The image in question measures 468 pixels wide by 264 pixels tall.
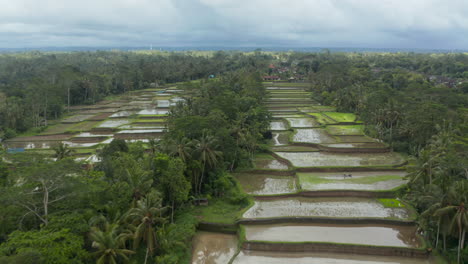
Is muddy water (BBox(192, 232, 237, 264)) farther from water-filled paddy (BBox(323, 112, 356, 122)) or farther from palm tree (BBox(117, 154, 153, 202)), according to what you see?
water-filled paddy (BBox(323, 112, 356, 122))

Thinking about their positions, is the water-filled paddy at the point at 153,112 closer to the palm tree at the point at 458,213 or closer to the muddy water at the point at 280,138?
the muddy water at the point at 280,138

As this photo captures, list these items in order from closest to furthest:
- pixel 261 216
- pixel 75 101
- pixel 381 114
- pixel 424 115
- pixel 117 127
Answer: pixel 261 216, pixel 424 115, pixel 381 114, pixel 117 127, pixel 75 101

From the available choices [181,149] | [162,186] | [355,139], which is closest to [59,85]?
[181,149]

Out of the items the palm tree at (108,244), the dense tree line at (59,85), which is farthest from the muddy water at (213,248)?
the dense tree line at (59,85)

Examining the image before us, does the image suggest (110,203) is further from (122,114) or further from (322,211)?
(122,114)

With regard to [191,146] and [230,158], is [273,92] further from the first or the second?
[191,146]

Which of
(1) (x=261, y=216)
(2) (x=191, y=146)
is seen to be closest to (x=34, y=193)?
(2) (x=191, y=146)

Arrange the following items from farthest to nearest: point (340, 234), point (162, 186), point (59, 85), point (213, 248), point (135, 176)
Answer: point (59, 85) → point (162, 186) → point (340, 234) → point (213, 248) → point (135, 176)
